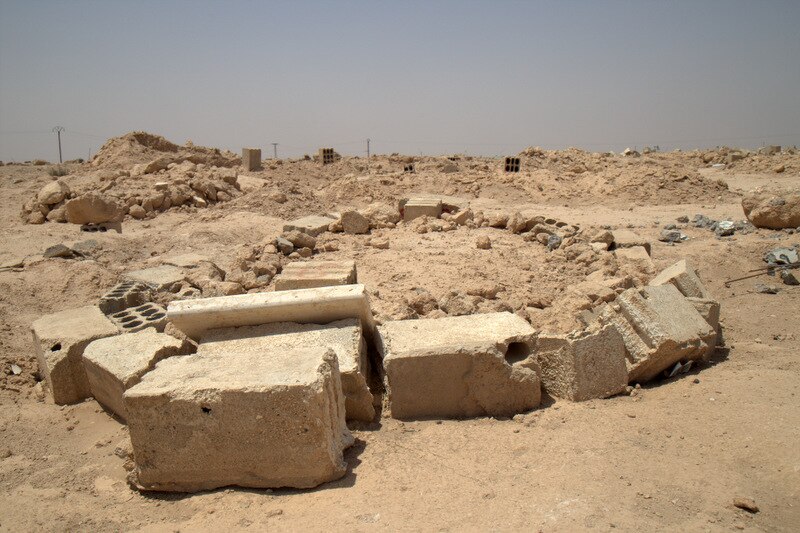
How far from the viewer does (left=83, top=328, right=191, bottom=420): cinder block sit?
4102 mm

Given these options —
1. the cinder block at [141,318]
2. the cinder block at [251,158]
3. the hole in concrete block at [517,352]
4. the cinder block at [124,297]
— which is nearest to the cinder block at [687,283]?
the hole in concrete block at [517,352]

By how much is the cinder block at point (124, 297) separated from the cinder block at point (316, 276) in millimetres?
1679

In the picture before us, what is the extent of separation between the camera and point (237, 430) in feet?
10.6

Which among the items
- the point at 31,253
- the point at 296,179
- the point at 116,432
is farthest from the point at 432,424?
the point at 296,179

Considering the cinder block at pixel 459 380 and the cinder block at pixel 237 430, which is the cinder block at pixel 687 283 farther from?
the cinder block at pixel 237 430

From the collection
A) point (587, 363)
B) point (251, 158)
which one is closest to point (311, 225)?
point (587, 363)

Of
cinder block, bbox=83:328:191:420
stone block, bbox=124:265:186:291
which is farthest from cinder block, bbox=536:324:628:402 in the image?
stone block, bbox=124:265:186:291

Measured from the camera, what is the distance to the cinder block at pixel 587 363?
13.6ft

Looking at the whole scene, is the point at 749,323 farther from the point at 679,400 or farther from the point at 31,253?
the point at 31,253

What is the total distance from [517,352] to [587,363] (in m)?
0.51

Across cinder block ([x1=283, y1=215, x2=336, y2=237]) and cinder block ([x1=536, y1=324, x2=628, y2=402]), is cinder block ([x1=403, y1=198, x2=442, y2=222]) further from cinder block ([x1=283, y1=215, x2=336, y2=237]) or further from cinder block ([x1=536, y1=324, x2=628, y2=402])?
cinder block ([x1=536, y1=324, x2=628, y2=402])

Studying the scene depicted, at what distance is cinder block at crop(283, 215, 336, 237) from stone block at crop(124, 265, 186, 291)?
2.35m

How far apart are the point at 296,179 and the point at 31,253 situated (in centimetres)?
966

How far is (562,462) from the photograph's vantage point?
11.0 feet
